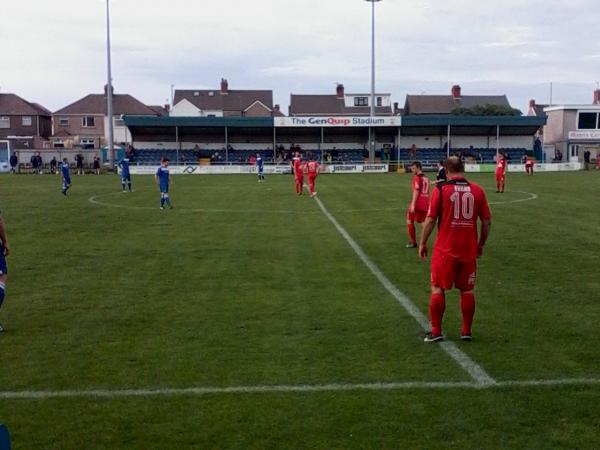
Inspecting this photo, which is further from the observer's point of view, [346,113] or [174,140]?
[346,113]

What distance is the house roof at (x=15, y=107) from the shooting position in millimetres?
80438

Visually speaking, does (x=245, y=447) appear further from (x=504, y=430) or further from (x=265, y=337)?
(x=265, y=337)

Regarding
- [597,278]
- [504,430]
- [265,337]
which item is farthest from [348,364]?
[597,278]

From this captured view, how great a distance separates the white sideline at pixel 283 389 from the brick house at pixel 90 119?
79048mm

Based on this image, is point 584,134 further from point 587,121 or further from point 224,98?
point 224,98

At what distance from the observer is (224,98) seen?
3516 inches

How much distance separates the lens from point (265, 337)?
7641 millimetres

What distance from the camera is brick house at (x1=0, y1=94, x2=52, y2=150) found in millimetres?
79956

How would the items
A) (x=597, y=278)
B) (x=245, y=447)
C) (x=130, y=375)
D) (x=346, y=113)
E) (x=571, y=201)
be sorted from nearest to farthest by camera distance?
(x=245, y=447), (x=130, y=375), (x=597, y=278), (x=571, y=201), (x=346, y=113)

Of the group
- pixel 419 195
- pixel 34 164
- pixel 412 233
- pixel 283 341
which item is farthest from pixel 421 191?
pixel 34 164

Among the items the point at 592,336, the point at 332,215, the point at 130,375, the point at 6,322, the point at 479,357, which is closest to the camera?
the point at 130,375

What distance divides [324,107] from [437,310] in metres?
82.5

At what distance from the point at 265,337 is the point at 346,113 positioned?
80.1 metres

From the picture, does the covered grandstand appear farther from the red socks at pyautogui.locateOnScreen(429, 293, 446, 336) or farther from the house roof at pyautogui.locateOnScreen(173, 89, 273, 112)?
the red socks at pyautogui.locateOnScreen(429, 293, 446, 336)
